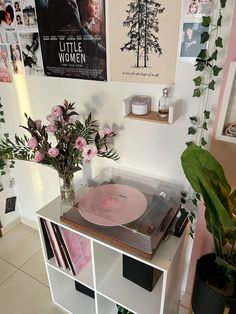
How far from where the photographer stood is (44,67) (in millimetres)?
1413

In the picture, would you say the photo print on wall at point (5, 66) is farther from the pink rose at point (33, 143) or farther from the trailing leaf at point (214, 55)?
the trailing leaf at point (214, 55)

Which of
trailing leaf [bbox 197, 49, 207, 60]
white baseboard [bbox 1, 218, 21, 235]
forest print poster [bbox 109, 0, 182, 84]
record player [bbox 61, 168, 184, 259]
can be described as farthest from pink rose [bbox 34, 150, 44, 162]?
white baseboard [bbox 1, 218, 21, 235]

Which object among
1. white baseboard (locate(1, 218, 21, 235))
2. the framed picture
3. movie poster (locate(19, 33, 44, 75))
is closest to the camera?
the framed picture

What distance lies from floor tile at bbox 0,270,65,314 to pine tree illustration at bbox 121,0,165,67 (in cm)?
150

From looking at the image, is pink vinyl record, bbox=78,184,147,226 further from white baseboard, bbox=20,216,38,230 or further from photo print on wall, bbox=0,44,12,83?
white baseboard, bbox=20,216,38,230

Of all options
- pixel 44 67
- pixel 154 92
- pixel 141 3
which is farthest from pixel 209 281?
pixel 44 67

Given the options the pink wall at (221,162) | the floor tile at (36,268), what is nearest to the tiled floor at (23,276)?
the floor tile at (36,268)

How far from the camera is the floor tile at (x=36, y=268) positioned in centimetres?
175

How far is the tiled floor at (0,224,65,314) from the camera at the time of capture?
1.56 metres

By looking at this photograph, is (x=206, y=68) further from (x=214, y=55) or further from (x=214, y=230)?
(x=214, y=230)

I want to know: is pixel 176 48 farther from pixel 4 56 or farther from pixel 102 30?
pixel 4 56

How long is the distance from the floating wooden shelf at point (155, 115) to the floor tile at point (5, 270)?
1449 mm

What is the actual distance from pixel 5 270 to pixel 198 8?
1.97 metres

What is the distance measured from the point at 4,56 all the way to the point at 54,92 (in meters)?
0.43
